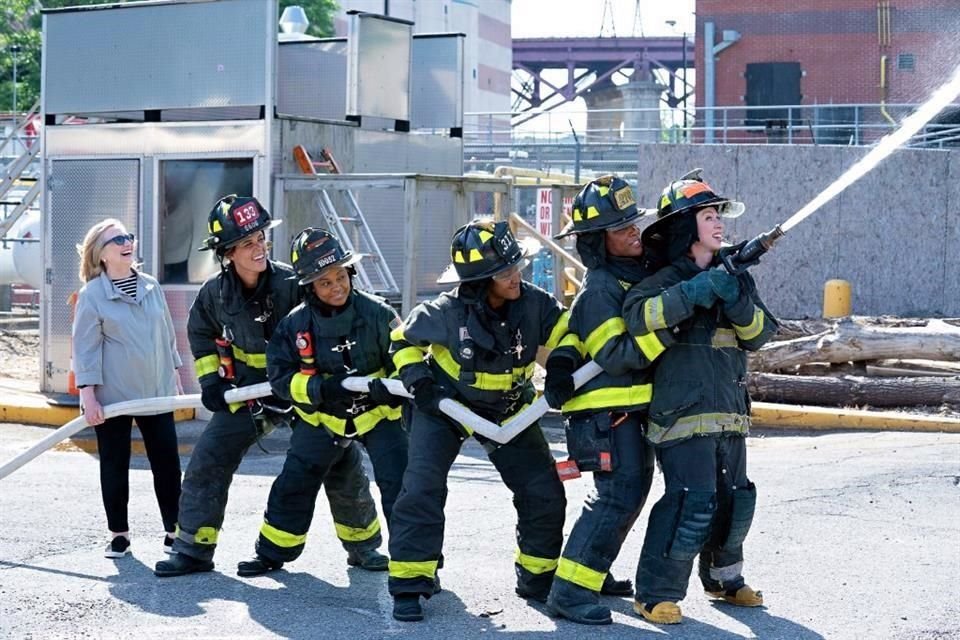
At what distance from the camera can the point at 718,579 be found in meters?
6.08

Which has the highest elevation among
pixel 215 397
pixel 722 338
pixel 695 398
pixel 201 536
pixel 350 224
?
pixel 350 224

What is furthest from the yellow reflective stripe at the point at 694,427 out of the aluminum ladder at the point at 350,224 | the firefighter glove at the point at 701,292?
the aluminum ladder at the point at 350,224

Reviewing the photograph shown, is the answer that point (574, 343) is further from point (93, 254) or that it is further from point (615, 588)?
point (93, 254)

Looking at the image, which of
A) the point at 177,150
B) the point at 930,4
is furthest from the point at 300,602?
the point at 930,4

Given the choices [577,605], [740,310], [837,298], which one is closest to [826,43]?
[837,298]

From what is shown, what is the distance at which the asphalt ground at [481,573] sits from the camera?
5832mm

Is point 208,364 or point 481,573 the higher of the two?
point 208,364

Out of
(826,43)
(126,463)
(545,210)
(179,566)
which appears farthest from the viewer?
(826,43)

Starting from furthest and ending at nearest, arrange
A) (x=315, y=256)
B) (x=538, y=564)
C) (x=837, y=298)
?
(x=837, y=298), (x=315, y=256), (x=538, y=564)

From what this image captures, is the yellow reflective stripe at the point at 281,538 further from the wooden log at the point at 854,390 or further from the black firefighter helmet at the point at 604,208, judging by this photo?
the wooden log at the point at 854,390

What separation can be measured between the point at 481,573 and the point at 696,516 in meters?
1.41

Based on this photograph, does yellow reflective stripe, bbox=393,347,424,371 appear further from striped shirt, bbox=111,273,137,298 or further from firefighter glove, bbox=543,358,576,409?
striped shirt, bbox=111,273,137,298

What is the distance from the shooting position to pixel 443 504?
6.15 m

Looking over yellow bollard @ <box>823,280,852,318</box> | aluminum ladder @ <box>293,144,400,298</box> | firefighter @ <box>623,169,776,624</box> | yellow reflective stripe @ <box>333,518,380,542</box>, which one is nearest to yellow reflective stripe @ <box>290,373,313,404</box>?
yellow reflective stripe @ <box>333,518,380,542</box>
